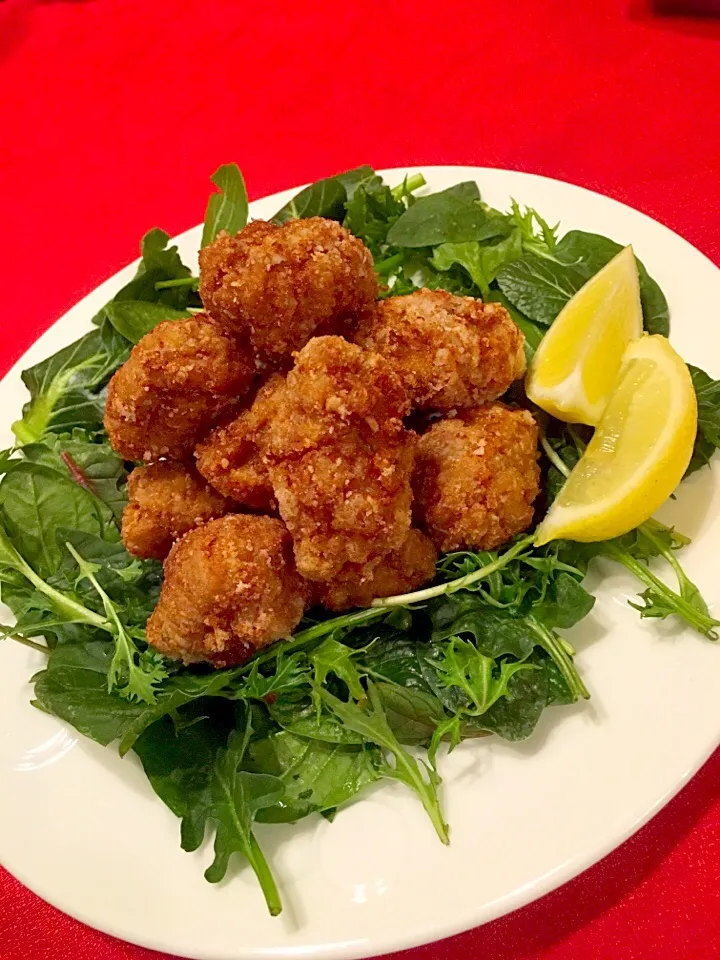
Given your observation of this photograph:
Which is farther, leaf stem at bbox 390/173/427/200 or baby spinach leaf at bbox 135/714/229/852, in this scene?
leaf stem at bbox 390/173/427/200

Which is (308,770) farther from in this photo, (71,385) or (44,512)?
(71,385)

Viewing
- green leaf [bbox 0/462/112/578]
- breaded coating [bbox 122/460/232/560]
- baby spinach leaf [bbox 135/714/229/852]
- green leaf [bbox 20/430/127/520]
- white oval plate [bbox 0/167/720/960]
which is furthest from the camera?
green leaf [bbox 20/430/127/520]

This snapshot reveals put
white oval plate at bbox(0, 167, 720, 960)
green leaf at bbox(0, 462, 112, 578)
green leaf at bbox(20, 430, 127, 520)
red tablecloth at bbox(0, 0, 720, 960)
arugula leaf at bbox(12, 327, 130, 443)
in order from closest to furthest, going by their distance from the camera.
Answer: white oval plate at bbox(0, 167, 720, 960)
green leaf at bbox(0, 462, 112, 578)
green leaf at bbox(20, 430, 127, 520)
arugula leaf at bbox(12, 327, 130, 443)
red tablecloth at bbox(0, 0, 720, 960)

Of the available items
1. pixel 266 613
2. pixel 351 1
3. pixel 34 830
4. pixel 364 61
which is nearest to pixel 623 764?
pixel 266 613

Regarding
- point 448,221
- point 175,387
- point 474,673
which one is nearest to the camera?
point 474,673

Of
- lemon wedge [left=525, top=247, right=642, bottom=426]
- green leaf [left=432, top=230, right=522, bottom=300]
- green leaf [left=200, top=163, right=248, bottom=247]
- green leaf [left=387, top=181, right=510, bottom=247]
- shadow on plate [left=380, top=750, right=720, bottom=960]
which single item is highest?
green leaf [left=200, top=163, right=248, bottom=247]

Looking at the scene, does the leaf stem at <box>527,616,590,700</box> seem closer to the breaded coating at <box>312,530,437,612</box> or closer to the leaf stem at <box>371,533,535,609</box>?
the leaf stem at <box>371,533,535,609</box>

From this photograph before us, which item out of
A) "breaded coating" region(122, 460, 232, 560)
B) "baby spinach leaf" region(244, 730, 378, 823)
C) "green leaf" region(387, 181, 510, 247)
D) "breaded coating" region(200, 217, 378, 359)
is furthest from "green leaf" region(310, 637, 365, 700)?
"green leaf" region(387, 181, 510, 247)

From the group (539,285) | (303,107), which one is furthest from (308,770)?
(303,107)
